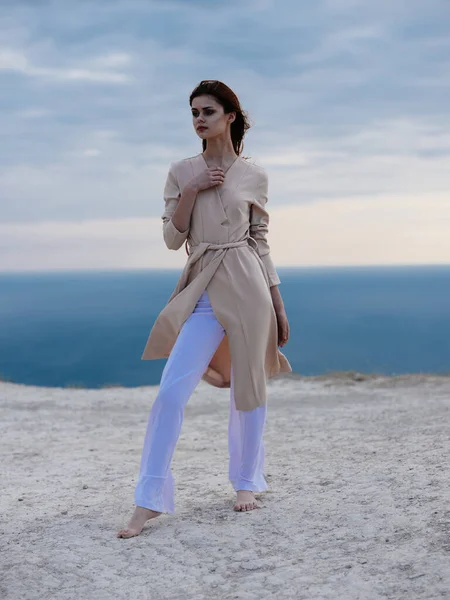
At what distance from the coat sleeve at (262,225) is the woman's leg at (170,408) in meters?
0.52

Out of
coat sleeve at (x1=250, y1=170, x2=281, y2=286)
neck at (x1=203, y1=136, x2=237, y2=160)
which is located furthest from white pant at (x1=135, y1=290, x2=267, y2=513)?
neck at (x1=203, y1=136, x2=237, y2=160)

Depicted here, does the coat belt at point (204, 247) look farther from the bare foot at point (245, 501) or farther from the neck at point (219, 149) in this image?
the bare foot at point (245, 501)

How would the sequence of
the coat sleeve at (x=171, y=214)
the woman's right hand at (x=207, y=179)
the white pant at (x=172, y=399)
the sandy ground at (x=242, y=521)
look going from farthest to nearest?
the coat sleeve at (x=171, y=214)
the woman's right hand at (x=207, y=179)
the white pant at (x=172, y=399)
the sandy ground at (x=242, y=521)

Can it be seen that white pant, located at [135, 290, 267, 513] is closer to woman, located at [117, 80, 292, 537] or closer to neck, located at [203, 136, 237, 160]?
woman, located at [117, 80, 292, 537]

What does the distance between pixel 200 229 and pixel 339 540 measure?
181 centimetres

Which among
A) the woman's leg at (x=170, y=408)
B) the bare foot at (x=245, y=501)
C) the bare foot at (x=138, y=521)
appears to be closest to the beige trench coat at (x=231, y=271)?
the woman's leg at (x=170, y=408)

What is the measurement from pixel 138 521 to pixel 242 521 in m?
0.59

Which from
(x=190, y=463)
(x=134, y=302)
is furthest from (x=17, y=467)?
(x=134, y=302)

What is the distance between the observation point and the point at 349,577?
3.39 meters

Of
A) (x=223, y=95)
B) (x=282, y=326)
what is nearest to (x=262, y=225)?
(x=282, y=326)

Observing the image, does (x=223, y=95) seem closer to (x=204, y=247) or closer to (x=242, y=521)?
(x=204, y=247)

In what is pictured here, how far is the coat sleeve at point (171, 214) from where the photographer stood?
4113mm

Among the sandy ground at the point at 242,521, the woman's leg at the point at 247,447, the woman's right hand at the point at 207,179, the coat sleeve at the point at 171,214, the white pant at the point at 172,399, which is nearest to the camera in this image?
the sandy ground at the point at 242,521

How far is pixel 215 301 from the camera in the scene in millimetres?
4023
